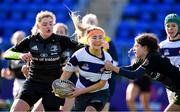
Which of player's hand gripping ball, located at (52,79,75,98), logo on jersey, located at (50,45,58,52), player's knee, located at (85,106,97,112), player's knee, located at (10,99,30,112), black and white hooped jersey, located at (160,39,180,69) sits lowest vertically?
player's knee, located at (85,106,97,112)

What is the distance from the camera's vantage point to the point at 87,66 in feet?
27.0

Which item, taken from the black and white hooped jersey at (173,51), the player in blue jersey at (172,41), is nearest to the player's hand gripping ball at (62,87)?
the player in blue jersey at (172,41)

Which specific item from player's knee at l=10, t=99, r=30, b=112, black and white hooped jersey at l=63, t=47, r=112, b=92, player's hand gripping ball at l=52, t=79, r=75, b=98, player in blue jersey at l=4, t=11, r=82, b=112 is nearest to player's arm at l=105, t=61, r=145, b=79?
black and white hooped jersey at l=63, t=47, r=112, b=92

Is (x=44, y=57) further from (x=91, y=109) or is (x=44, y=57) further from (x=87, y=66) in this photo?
(x=91, y=109)

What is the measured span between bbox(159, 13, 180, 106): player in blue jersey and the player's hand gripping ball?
1534 millimetres

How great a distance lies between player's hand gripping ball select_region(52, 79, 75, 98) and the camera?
26.2 feet

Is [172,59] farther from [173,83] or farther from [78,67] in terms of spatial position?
[78,67]

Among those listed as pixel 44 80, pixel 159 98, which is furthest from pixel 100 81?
pixel 159 98

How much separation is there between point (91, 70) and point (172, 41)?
1418 millimetres

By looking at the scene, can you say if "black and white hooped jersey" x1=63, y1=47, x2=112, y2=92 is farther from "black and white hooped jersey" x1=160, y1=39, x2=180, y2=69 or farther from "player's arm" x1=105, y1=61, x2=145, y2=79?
"black and white hooped jersey" x1=160, y1=39, x2=180, y2=69

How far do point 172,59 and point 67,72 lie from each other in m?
1.63

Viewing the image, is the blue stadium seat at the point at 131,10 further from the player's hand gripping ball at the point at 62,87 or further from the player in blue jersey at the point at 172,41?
the player's hand gripping ball at the point at 62,87

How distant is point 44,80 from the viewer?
338 inches

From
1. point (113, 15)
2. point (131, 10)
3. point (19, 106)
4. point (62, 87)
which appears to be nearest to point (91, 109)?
point (62, 87)
